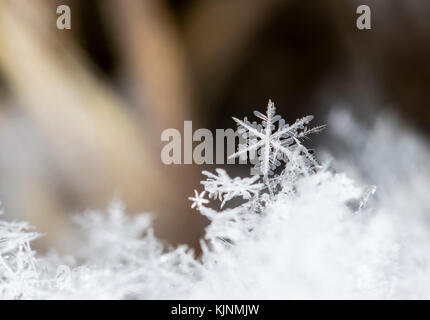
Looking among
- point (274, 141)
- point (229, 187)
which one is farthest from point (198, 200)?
point (274, 141)

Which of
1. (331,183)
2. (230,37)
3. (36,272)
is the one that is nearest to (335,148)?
(331,183)

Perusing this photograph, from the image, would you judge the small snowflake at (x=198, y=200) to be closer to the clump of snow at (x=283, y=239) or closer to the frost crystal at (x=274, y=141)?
the clump of snow at (x=283, y=239)

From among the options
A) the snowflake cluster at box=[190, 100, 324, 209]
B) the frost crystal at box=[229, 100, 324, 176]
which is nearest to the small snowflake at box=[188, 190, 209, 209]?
the snowflake cluster at box=[190, 100, 324, 209]

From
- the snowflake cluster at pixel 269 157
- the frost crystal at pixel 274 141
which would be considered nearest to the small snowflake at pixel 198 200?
the snowflake cluster at pixel 269 157

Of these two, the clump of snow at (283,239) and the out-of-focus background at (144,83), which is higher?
the out-of-focus background at (144,83)

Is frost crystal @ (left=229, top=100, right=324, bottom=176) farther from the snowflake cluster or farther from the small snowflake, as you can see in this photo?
the small snowflake

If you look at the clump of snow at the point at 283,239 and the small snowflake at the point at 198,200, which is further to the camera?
the small snowflake at the point at 198,200
